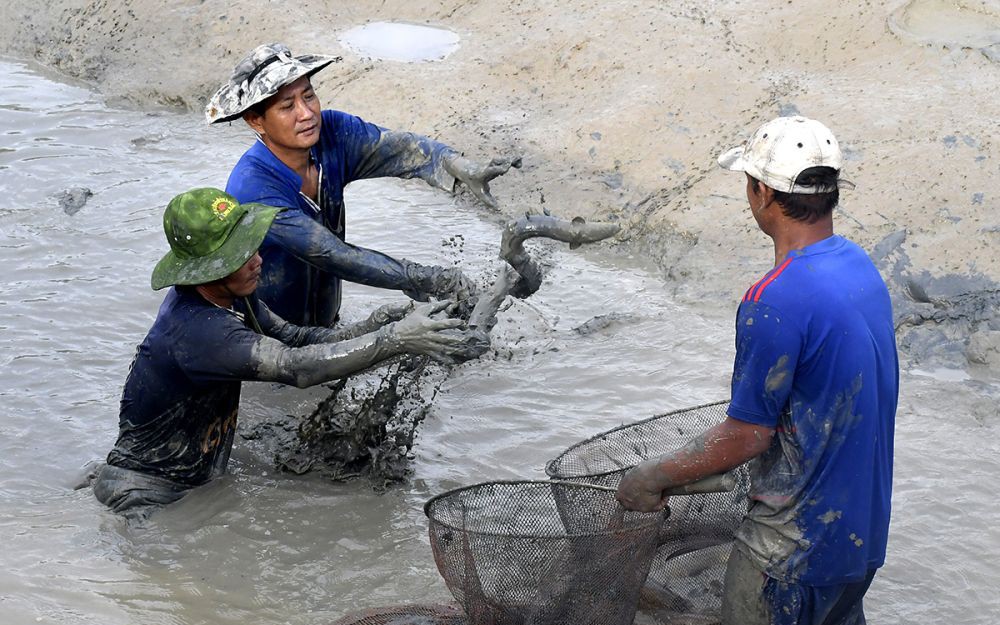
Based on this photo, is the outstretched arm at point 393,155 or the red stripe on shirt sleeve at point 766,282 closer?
the red stripe on shirt sleeve at point 766,282

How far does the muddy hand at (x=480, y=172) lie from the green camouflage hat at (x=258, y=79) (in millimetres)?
767

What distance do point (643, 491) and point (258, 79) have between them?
2.63 meters

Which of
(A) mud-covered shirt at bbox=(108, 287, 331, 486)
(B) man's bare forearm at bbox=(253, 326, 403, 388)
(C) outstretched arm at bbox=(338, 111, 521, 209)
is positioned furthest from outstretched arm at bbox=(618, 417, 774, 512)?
(C) outstretched arm at bbox=(338, 111, 521, 209)

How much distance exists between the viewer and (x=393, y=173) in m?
5.41

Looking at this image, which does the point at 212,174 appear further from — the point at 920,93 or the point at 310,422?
the point at 920,93

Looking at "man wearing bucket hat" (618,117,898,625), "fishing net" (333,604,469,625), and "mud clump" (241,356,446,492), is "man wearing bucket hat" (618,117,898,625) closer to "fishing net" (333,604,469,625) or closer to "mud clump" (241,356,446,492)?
"fishing net" (333,604,469,625)

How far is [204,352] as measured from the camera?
396 cm

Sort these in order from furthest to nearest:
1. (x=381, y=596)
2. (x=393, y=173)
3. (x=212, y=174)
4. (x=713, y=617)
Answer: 1. (x=212, y=174)
2. (x=393, y=173)
3. (x=381, y=596)
4. (x=713, y=617)

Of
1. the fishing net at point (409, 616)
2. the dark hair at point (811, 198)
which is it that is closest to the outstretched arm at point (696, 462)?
the dark hair at point (811, 198)

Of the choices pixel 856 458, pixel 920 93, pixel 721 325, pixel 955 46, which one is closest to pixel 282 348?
pixel 856 458

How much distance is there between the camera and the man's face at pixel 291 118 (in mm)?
4816

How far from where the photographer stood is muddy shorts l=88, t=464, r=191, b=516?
443 cm

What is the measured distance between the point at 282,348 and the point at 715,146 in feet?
15.0

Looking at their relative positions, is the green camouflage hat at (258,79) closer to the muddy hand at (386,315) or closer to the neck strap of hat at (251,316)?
the neck strap of hat at (251,316)
